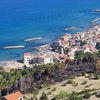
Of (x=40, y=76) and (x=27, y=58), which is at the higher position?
(x=40, y=76)

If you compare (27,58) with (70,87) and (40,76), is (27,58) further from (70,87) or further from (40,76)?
(70,87)

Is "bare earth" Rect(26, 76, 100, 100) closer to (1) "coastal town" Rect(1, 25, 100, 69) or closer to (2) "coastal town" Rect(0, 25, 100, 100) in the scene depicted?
(2) "coastal town" Rect(0, 25, 100, 100)

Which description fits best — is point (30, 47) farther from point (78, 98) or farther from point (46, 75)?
point (78, 98)

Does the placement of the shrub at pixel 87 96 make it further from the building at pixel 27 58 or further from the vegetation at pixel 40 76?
the building at pixel 27 58

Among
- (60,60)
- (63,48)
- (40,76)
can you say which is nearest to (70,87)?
(40,76)

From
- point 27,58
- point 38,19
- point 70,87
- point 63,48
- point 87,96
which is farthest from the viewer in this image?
point 38,19

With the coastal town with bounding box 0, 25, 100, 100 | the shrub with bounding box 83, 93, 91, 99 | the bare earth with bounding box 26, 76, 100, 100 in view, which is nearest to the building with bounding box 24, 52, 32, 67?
the coastal town with bounding box 0, 25, 100, 100

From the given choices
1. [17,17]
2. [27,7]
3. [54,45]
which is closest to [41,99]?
[54,45]

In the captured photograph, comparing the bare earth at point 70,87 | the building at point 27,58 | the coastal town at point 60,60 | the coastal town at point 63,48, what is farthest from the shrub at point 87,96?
the building at point 27,58

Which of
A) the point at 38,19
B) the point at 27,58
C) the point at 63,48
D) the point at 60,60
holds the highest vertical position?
the point at 38,19
